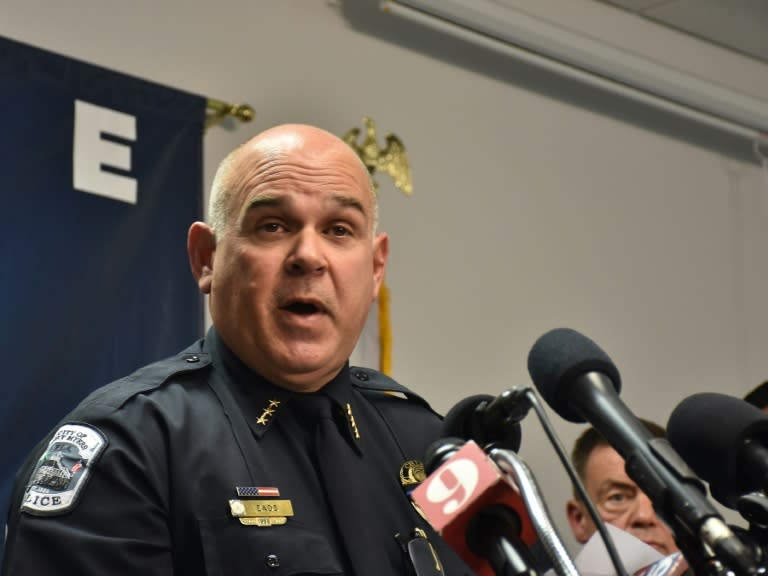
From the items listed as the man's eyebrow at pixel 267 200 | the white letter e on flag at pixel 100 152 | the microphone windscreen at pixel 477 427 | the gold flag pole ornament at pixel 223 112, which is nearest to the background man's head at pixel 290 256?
the man's eyebrow at pixel 267 200

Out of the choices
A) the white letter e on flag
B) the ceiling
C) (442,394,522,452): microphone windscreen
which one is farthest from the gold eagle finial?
(442,394,522,452): microphone windscreen

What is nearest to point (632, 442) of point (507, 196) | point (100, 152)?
point (100, 152)

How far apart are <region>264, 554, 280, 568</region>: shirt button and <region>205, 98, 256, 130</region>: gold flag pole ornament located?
2202mm

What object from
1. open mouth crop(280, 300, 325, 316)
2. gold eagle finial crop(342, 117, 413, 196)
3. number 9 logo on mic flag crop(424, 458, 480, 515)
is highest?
gold eagle finial crop(342, 117, 413, 196)

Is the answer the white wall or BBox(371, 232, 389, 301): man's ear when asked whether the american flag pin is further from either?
the white wall

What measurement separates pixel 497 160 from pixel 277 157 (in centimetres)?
269

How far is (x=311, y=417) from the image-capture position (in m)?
1.93

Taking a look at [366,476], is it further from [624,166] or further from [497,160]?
[624,166]

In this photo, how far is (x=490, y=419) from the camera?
136 cm

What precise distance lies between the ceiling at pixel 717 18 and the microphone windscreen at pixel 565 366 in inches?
152

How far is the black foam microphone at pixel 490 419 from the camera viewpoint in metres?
1.34

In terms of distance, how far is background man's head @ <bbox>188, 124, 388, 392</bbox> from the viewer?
1895mm

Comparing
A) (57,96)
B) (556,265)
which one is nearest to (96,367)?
(57,96)

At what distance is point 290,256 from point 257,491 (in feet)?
1.15
